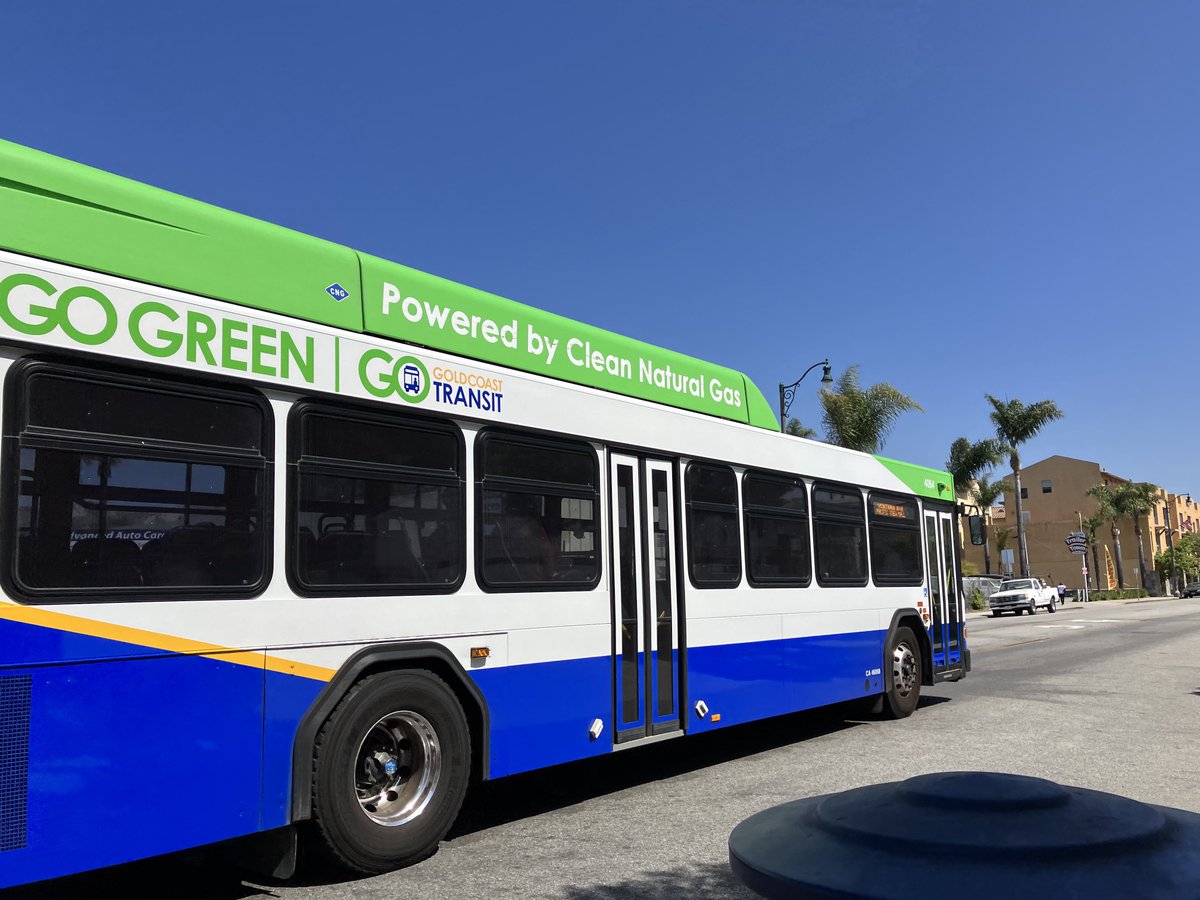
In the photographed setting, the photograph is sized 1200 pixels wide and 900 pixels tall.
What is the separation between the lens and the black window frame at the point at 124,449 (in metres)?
4.18

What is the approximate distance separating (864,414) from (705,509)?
2708 centimetres

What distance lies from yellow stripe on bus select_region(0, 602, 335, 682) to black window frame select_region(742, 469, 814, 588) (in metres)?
4.50

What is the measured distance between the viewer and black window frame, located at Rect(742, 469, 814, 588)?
8.81 metres

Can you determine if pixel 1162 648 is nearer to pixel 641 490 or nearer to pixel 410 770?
pixel 641 490

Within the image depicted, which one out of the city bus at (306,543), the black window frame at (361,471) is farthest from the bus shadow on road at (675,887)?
Result: the black window frame at (361,471)

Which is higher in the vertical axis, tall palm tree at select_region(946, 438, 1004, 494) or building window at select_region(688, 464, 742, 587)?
tall palm tree at select_region(946, 438, 1004, 494)

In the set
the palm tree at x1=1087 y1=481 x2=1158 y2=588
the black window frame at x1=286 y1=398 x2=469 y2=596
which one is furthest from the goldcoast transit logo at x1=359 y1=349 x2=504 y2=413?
the palm tree at x1=1087 y1=481 x2=1158 y2=588

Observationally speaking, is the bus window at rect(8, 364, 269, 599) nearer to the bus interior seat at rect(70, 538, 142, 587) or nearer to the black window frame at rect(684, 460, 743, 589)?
the bus interior seat at rect(70, 538, 142, 587)

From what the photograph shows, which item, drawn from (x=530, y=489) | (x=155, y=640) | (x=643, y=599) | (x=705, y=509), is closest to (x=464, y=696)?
(x=530, y=489)

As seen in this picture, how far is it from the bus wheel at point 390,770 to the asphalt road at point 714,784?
0.64 ft

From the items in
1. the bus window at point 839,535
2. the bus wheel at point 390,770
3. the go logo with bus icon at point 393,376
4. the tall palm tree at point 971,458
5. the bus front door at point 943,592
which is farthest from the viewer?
the tall palm tree at point 971,458

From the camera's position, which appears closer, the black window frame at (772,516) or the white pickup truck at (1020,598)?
the black window frame at (772,516)

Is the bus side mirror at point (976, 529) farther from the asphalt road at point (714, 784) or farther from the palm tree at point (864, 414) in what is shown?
the palm tree at point (864, 414)

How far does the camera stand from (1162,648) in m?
22.2
